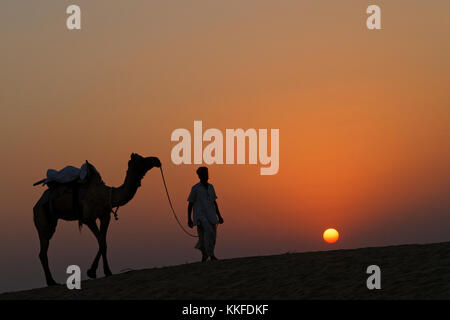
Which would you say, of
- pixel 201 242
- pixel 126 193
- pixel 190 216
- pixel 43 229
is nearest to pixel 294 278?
pixel 201 242

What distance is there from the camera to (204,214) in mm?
22078

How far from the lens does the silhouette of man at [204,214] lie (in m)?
22.0

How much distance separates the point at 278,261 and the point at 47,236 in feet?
23.2

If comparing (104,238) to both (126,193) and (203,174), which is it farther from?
(203,174)

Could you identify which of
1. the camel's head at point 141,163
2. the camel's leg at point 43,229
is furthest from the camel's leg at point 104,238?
the camel's leg at point 43,229

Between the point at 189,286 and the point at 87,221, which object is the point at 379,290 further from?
the point at 87,221

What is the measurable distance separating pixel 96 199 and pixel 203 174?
10.1ft

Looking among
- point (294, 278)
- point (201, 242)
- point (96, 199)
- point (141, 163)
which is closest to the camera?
point (294, 278)

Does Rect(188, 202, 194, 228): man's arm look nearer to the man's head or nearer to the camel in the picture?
the man's head

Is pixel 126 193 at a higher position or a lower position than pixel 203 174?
lower

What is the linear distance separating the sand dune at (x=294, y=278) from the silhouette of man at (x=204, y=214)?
2.61ft
